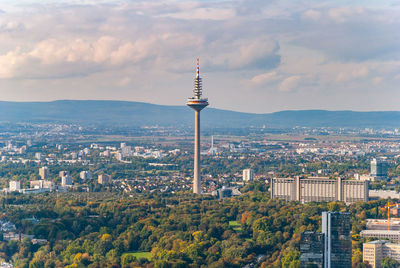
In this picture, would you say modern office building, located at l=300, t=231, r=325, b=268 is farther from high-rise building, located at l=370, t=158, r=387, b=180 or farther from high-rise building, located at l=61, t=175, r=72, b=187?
high-rise building, located at l=61, t=175, r=72, b=187

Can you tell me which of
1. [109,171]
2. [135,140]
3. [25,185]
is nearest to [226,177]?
[109,171]

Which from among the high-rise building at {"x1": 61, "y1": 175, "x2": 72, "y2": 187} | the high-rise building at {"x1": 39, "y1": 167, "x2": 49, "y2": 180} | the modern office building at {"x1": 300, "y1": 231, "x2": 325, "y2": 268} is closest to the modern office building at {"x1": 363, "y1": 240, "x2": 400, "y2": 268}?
the modern office building at {"x1": 300, "y1": 231, "x2": 325, "y2": 268}

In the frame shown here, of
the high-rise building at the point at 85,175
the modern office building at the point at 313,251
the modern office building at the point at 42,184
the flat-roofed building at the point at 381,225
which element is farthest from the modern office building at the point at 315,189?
the modern office building at the point at 313,251

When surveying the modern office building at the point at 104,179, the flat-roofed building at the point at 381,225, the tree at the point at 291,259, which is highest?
the modern office building at the point at 104,179

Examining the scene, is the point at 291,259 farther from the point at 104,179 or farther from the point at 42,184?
the point at 104,179

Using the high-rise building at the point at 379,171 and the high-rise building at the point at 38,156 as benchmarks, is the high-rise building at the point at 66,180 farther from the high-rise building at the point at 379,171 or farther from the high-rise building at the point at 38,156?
the high-rise building at the point at 38,156

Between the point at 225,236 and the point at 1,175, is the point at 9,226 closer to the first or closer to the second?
the point at 225,236
